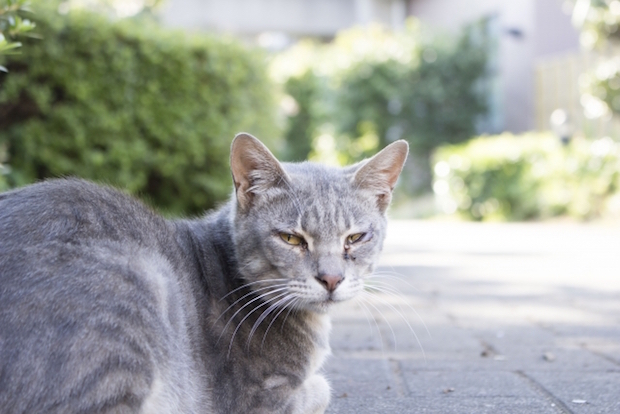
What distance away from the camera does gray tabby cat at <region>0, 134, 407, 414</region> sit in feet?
5.31

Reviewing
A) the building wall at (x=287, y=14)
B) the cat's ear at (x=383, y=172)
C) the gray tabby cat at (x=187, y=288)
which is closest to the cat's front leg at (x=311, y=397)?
the gray tabby cat at (x=187, y=288)

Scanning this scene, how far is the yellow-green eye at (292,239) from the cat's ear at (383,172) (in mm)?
401

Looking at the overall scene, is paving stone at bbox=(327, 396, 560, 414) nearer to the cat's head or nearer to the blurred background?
the cat's head

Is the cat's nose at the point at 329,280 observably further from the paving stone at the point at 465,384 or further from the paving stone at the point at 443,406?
the paving stone at the point at 465,384

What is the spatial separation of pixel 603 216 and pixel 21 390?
8.55 meters

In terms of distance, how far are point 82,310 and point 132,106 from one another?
197 inches

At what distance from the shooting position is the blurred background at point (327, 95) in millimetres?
5871

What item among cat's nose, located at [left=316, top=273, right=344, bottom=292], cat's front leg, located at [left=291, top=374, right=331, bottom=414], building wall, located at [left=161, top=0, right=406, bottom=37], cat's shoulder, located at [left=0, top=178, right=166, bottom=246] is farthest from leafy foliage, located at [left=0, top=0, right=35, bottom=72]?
building wall, located at [left=161, top=0, right=406, bottom=37]

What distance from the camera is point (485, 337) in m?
3.48

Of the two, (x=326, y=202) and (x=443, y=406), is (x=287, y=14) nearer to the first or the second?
(x=326, y=202)

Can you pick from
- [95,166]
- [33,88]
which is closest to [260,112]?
[95,166]

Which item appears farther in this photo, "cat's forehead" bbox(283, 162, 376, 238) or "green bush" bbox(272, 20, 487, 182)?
"green bush" bbox(272, 20, 487, 182)

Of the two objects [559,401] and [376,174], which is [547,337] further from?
[376,174]

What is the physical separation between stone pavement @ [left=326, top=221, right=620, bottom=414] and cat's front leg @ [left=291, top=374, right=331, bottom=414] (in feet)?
0.39
